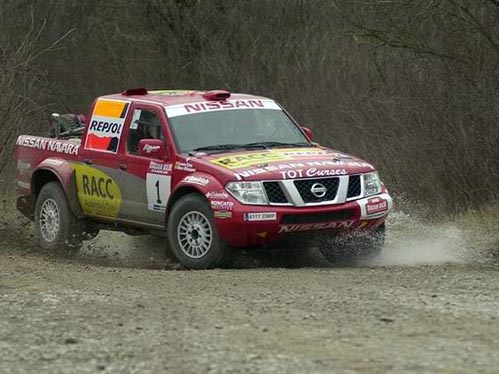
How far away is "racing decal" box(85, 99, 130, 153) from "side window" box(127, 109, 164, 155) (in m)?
0.20

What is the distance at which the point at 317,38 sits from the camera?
88.3ft

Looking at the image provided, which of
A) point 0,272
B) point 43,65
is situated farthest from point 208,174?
point 43,65

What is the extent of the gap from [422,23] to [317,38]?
7.24 metres

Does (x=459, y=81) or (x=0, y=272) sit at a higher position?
(x=459, y=81)

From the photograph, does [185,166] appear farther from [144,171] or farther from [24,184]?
[24,184]

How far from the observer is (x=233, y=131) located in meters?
12.3

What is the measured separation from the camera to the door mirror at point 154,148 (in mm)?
11867

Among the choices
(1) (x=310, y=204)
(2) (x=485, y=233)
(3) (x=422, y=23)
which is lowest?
(2) (x=485, y=233)

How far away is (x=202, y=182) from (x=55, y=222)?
3.16 meters

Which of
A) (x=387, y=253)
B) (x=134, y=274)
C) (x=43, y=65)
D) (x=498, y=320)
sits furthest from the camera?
(x=43, y=65)

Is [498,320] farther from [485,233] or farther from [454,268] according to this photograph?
[485,233]

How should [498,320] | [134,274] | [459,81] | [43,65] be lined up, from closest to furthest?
[498,320], [134,274], [459,81], [43,65]

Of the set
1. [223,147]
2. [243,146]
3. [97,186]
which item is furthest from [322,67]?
[223,147]

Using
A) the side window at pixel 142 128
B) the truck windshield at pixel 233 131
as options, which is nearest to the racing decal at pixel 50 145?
the side window at pixel 142 128
